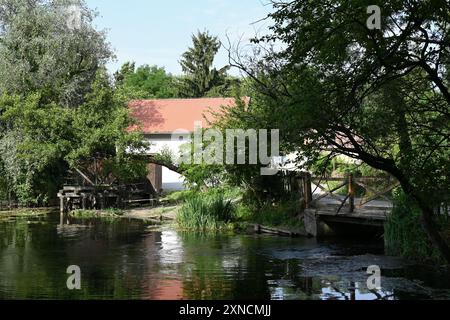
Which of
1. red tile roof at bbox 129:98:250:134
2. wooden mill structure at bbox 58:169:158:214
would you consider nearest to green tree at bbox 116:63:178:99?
red tile roof at bbox 129:98:250:134

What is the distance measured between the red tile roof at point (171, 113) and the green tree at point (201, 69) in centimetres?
1604

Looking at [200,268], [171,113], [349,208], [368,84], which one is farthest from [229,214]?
[171,113]

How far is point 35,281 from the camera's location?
13047 mm

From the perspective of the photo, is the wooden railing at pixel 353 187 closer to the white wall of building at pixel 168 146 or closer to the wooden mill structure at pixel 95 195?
the wooden mill structure at pixel 95 195

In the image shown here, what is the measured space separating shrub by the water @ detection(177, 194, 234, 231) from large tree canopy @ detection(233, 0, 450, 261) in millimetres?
11622

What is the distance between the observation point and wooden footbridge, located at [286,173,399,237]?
1825 cm

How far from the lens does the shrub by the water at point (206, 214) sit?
22673 millimetres

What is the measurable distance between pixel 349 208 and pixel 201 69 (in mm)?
41443

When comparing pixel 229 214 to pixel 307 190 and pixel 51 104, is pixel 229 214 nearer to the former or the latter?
pixel 307 190

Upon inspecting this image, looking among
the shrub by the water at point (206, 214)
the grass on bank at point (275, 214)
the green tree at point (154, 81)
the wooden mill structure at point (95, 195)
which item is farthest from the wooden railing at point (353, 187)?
the green tree at point (154, 81)

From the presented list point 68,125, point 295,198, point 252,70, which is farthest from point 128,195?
point 252,70

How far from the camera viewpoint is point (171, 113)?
133 feet

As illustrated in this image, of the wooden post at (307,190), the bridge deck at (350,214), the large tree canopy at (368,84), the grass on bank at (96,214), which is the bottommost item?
the grass on bank at (96,214)

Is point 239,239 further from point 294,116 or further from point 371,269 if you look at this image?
point 294,116
